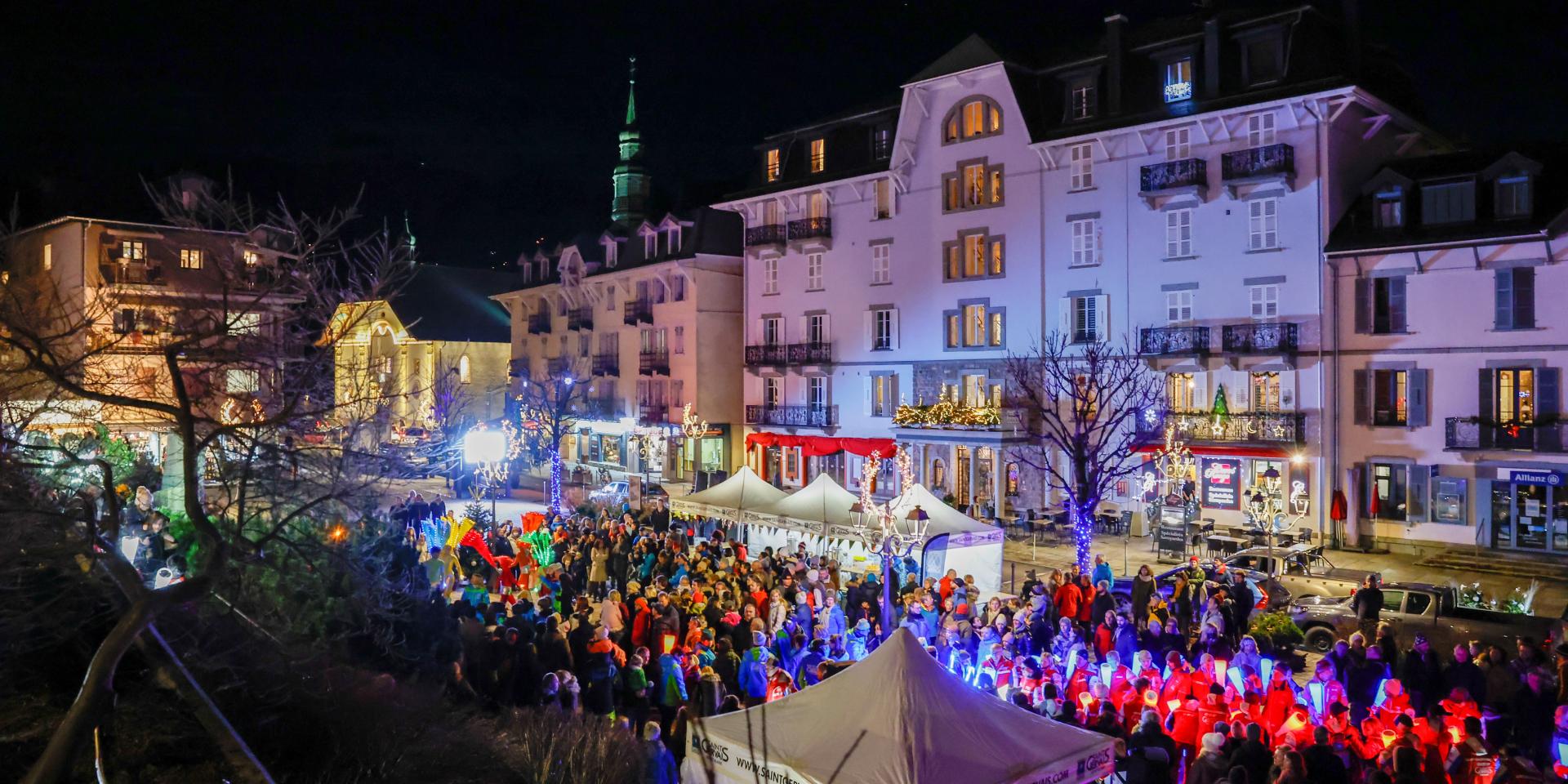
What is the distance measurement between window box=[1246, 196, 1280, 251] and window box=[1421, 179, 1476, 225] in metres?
3.33

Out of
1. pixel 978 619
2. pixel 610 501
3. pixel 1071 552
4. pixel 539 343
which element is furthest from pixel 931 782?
pixel 539 343

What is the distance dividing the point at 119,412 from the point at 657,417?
31.5 m

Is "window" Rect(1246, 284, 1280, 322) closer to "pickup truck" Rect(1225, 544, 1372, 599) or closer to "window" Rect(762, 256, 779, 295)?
"pickup truck" Rect(1225, 544, 1372, 599)

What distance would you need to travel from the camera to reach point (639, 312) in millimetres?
48000

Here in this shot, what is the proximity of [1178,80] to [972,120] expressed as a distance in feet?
22.9

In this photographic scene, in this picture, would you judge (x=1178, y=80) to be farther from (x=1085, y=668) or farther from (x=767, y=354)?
(x=1085, y=668)

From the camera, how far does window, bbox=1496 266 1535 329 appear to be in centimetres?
2530

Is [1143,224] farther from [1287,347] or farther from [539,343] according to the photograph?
[539,343]

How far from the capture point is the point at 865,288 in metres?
39.2

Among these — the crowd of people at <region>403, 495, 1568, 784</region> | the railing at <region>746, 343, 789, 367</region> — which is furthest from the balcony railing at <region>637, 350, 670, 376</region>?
the crowd of people at <region>403, 495, 1568, 784</region>

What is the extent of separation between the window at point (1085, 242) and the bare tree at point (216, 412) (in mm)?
24176

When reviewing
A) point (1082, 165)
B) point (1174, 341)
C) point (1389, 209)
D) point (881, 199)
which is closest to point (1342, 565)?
point (1174, 341)

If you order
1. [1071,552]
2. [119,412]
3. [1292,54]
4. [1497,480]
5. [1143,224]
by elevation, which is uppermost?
[1292,54]

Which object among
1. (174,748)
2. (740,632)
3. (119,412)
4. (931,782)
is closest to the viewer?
(931,782)
